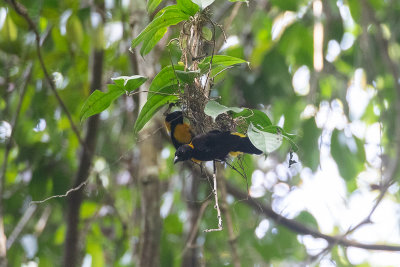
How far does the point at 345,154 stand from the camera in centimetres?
262

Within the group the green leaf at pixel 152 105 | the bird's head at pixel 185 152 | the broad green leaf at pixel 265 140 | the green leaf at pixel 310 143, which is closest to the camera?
the broad green leaf at pixel 265 140

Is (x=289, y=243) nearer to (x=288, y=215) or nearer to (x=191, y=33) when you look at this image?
(x=288, y=215)

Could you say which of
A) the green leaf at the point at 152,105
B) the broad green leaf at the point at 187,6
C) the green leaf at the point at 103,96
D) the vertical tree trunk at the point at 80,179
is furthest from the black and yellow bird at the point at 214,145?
the vertical tree trunk at the point at 80,179

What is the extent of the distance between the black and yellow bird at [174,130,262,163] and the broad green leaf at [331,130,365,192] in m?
1.14

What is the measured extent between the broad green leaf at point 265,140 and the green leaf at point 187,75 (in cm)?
27

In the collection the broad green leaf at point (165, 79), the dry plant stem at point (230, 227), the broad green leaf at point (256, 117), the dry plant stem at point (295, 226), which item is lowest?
the dry plant stem at point (295, 226)

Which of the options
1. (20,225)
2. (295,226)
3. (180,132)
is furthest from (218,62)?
(20,225)

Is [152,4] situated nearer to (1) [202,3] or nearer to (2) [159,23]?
(2) [159,23]

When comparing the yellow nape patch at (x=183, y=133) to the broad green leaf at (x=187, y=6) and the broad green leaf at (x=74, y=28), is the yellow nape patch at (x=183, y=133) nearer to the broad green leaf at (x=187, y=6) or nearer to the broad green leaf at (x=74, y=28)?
the broad green leaf at (x=187, y=6)

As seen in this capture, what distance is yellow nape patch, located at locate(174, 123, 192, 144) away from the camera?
206 cm

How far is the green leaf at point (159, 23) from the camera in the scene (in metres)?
1.41

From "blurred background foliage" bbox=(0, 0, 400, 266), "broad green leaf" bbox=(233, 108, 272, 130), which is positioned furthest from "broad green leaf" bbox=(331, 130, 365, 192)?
"broad green leaf" bbox=(233, 108, 272, 130)

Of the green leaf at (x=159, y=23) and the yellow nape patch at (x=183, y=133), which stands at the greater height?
the green leaf at (x=159, y=23)

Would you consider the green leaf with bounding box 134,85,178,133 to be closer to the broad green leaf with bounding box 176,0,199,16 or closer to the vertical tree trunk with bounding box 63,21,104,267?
the broad green leaf with bounding box 176,0,199,16
